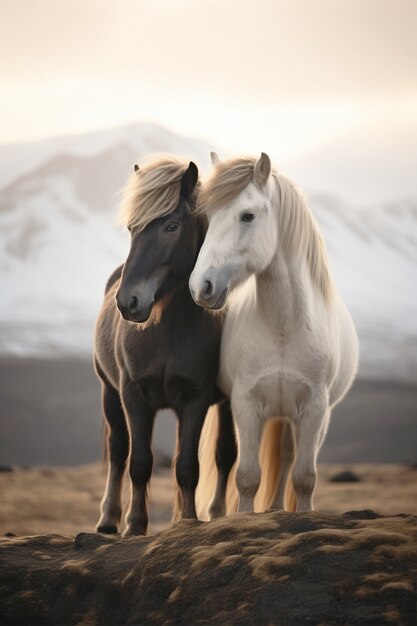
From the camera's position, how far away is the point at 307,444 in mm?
3812

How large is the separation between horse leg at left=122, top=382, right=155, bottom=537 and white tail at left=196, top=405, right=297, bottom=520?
58 centimetres

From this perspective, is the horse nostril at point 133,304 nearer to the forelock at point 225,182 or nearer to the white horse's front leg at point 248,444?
the forelock at point 225,182

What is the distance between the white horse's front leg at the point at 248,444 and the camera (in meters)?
3.78

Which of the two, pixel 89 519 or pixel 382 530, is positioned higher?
pixel 89 519

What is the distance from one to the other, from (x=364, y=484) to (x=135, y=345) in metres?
8.09

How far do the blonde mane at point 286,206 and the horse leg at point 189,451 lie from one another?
78 centimetres

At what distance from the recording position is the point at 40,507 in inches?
385

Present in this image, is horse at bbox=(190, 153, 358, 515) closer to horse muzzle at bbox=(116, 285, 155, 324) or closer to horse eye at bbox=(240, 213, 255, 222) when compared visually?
horse eye at bbox=(240, 213, 255, 222)

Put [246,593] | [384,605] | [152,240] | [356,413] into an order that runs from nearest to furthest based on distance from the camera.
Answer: [384,605] < [246,593] < [152,240] < [356,413]

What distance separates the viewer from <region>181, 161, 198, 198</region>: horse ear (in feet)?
12.7

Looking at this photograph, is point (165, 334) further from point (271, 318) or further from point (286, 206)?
point (286, 206)

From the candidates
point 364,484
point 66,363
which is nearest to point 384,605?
point 364,484

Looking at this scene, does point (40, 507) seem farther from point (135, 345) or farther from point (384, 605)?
point (384, 605)

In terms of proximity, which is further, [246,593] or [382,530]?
[382,530]
